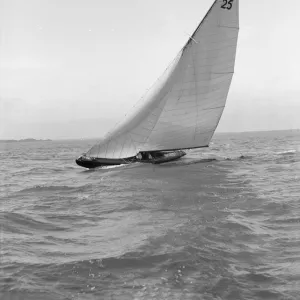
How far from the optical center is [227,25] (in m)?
24.6

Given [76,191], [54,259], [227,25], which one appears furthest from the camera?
[227,25]

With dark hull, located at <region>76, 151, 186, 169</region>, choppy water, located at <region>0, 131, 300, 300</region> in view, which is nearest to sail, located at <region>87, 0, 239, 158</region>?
dark hull, located at <region>76, 151, 186, 169</region>

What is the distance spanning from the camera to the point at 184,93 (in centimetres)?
2492

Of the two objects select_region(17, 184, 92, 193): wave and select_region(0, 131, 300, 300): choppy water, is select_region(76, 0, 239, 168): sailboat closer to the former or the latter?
select_region(17, 184, 92, 193): wave

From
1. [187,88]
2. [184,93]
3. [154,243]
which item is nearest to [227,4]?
[187,88]

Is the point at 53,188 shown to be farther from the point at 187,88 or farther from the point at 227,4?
the point at 227,4

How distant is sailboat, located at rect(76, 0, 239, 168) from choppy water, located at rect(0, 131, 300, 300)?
790cm

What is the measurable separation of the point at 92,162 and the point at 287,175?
1286 centimetres

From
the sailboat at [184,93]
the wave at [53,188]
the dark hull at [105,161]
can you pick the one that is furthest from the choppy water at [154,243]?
the sailboat at [184,93]

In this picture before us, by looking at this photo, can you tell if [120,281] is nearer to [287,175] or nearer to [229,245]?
[229,245]

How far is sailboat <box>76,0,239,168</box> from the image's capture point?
80.6 feet

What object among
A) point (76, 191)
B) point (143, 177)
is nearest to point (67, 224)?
point (76, 191)

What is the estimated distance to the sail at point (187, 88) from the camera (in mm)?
24578

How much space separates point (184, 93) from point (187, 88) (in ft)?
1.31
